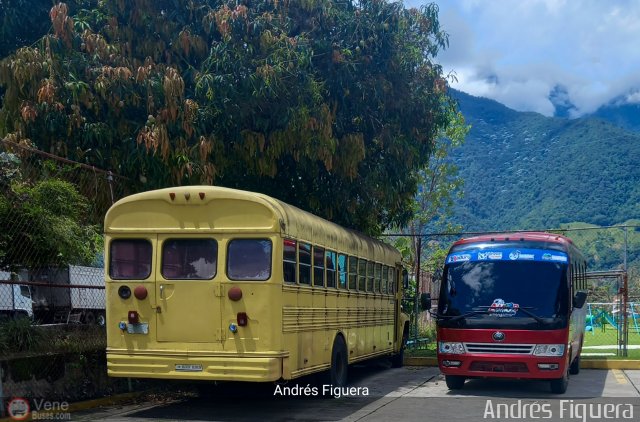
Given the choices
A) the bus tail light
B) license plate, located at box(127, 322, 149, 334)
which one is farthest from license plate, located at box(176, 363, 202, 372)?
the bus tail light

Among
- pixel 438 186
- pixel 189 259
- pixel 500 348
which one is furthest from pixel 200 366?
pixel 438 186

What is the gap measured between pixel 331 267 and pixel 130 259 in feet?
11.4

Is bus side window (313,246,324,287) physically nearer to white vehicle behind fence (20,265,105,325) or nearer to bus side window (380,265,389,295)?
white vehicle behind fence (20,265,105,325)

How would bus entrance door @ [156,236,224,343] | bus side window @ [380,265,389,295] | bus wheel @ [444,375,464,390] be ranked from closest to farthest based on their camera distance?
bus entrance door @ [156,236,224,343], bus wheel @ [444,375,464,390], bus side window @ [380,265,389,295]

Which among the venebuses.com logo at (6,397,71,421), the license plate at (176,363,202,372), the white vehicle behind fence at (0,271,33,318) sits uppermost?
the white vehicle behind fence at (0,271,33,318)

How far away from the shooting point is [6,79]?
1347 cm

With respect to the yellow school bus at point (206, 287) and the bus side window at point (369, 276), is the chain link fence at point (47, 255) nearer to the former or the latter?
the yellow school bus at point (206, 287)

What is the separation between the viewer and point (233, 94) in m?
14.8

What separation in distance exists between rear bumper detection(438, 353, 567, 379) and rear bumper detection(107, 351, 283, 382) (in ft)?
13.8

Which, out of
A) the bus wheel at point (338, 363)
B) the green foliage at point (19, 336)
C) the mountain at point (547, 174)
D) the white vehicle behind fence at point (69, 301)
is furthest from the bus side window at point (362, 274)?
the mountain at point (547, 174)

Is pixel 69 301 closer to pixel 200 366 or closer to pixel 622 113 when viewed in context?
pixel 200 366

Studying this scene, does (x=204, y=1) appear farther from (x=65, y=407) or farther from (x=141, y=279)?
(x=65, y=407)

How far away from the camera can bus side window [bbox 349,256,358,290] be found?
1458 centimetres

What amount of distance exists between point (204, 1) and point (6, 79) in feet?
13.0
